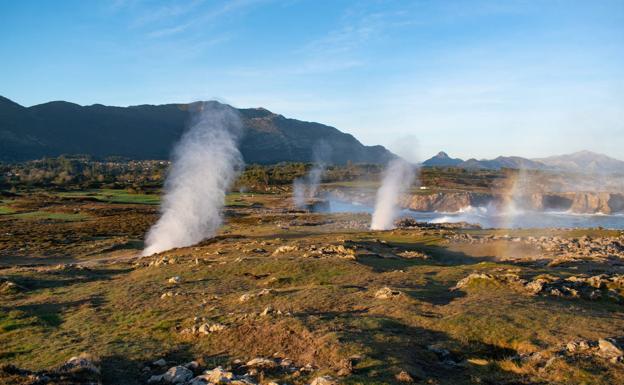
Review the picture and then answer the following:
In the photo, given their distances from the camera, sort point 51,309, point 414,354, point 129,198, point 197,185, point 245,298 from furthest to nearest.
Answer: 1. point 129,198
2. point 197,185
3. point 51,309
4. point 245,298
5. point 414,354

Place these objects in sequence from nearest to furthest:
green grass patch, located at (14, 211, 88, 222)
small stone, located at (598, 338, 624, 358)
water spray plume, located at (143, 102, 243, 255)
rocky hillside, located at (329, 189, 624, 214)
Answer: small stone, located at (598, 338, 624, 358) < water spray plume, located at (143, 102, 243, 255) < green grass patch, located at (14, 211, 88, 222) < rocky hillside, located at (329, 189, 624, 214)

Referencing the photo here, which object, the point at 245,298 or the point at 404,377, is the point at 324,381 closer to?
the point at 404,377

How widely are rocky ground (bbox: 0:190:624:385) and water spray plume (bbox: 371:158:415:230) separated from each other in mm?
28684

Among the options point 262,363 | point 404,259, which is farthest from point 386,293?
point 404,259

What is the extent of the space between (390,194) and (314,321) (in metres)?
56.6

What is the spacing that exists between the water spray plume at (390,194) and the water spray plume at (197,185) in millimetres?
23098

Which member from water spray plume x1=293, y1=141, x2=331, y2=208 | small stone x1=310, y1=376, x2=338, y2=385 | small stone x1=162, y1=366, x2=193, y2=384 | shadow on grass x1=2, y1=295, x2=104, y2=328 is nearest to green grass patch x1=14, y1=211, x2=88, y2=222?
water spray plume x1=293, y1=141, x2=331, y2=208

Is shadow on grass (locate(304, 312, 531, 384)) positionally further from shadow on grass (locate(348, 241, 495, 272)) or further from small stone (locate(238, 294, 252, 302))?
shadow on grass (locate(348, 241, 495, 272))

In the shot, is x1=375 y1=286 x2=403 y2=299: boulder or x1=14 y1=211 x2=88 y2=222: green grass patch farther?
x1=14 y1=211 x2=88 y2=222: green grass patch

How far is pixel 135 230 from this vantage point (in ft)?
216

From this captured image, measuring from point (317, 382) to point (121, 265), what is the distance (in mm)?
27909

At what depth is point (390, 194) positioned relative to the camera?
7106 centimetres

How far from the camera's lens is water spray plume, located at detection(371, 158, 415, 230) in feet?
213

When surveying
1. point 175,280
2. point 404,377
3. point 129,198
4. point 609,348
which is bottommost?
point 129,198
